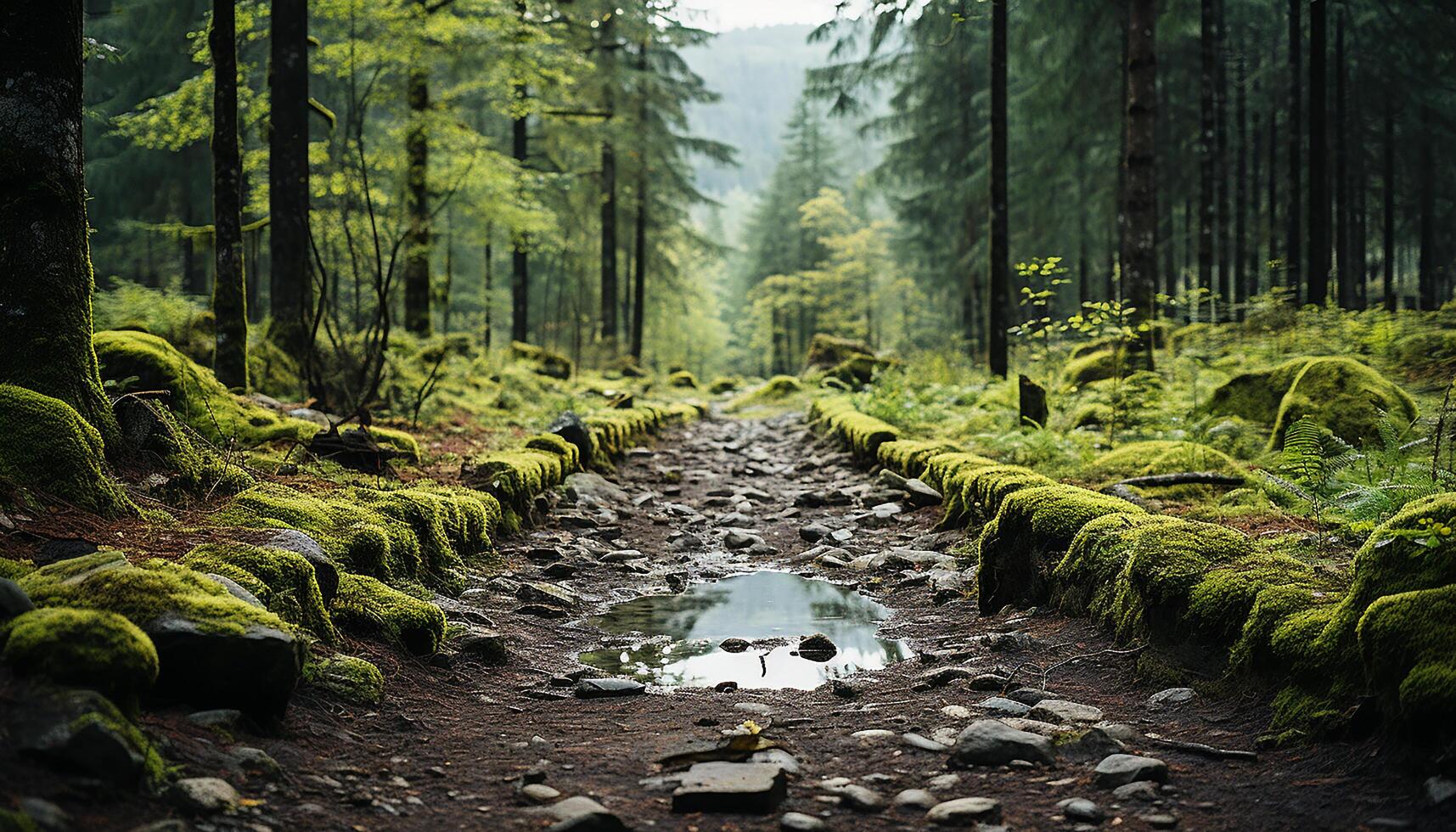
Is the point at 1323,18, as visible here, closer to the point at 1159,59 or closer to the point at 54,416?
the point at 1159,59

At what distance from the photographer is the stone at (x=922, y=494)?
7754 mm

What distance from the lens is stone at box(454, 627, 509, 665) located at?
14.1ft

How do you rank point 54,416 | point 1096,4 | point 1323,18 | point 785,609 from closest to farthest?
point 54,416 → point 785,609 → point 1323,18 → point 1096,4

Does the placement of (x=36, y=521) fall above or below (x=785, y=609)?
above

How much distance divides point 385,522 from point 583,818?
9.78 feet

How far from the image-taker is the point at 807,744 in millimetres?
3260

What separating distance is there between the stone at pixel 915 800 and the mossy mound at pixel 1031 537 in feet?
7.78

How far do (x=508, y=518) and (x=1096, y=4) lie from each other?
19237 millimetres

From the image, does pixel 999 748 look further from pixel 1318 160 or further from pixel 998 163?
pixel 1318 160

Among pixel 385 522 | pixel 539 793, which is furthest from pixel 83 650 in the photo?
pixel 385 522

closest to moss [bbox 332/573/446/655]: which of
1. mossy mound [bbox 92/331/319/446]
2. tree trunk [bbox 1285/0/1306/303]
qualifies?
mossy mound [bbox 92/331/319/446]

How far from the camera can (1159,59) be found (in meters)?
24.8

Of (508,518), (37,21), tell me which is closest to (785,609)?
(508,518)

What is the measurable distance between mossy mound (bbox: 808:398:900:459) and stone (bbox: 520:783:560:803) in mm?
7622
